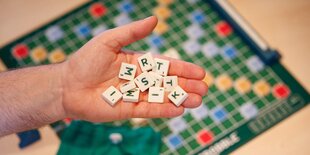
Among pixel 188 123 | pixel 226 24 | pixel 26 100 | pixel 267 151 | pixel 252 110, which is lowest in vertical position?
pixel 267 151

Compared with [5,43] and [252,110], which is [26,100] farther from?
[252,110]

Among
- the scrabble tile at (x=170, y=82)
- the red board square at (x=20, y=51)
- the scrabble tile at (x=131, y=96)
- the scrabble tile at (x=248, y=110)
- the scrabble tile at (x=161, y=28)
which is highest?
the red board square at (x=20, y=51)

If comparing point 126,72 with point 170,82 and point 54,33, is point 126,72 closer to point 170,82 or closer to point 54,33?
point 170,82

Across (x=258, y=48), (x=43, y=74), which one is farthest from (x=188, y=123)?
(x=43, y=74)

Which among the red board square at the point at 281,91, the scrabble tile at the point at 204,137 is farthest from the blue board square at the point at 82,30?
the red board square at the point at 281,91

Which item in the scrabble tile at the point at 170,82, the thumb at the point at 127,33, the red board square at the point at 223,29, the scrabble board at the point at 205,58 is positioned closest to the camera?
the thumb at the point at 127,33

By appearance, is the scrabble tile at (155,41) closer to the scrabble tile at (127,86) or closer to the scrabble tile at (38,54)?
the scrabble tile at (127,86)

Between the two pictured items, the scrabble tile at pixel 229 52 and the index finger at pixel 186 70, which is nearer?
the index finger at pixel 186 70
